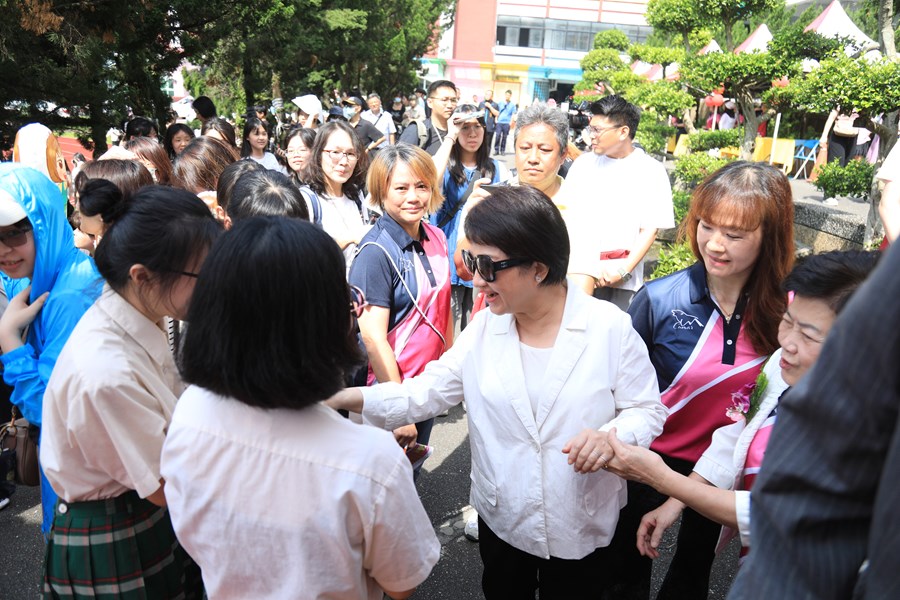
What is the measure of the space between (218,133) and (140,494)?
4816 mm

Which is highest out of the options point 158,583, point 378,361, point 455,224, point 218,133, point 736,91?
point 736,91

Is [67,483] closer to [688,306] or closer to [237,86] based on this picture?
[688,306]

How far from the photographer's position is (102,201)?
1733 mm

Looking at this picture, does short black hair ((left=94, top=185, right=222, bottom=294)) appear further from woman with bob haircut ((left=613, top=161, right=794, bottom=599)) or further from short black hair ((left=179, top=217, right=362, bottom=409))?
woman with bob haircut ((left=613, top=161, right=794, bottom=599))

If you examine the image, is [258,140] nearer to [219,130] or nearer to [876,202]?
[219,130]

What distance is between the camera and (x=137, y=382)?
1.54m

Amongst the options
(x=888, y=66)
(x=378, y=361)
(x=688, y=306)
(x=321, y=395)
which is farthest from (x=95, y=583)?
(x=888, y=66)

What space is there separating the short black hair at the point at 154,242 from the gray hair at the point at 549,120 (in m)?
2.18

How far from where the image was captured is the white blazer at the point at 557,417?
1.81 metres

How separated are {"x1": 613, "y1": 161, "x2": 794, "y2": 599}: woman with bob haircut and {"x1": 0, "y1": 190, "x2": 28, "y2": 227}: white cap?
2.23 metres

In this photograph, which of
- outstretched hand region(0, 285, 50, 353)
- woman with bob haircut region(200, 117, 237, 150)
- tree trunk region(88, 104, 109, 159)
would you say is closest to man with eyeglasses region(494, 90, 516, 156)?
tree trunk region(88, 104, 109, 159)

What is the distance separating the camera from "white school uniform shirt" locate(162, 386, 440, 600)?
1.20m

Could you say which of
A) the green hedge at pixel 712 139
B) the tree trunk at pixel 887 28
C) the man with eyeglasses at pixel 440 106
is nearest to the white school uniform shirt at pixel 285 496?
the man with eyeglasses at pixel 440 106

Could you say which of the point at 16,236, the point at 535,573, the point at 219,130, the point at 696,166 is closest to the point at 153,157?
the point at 16,236
